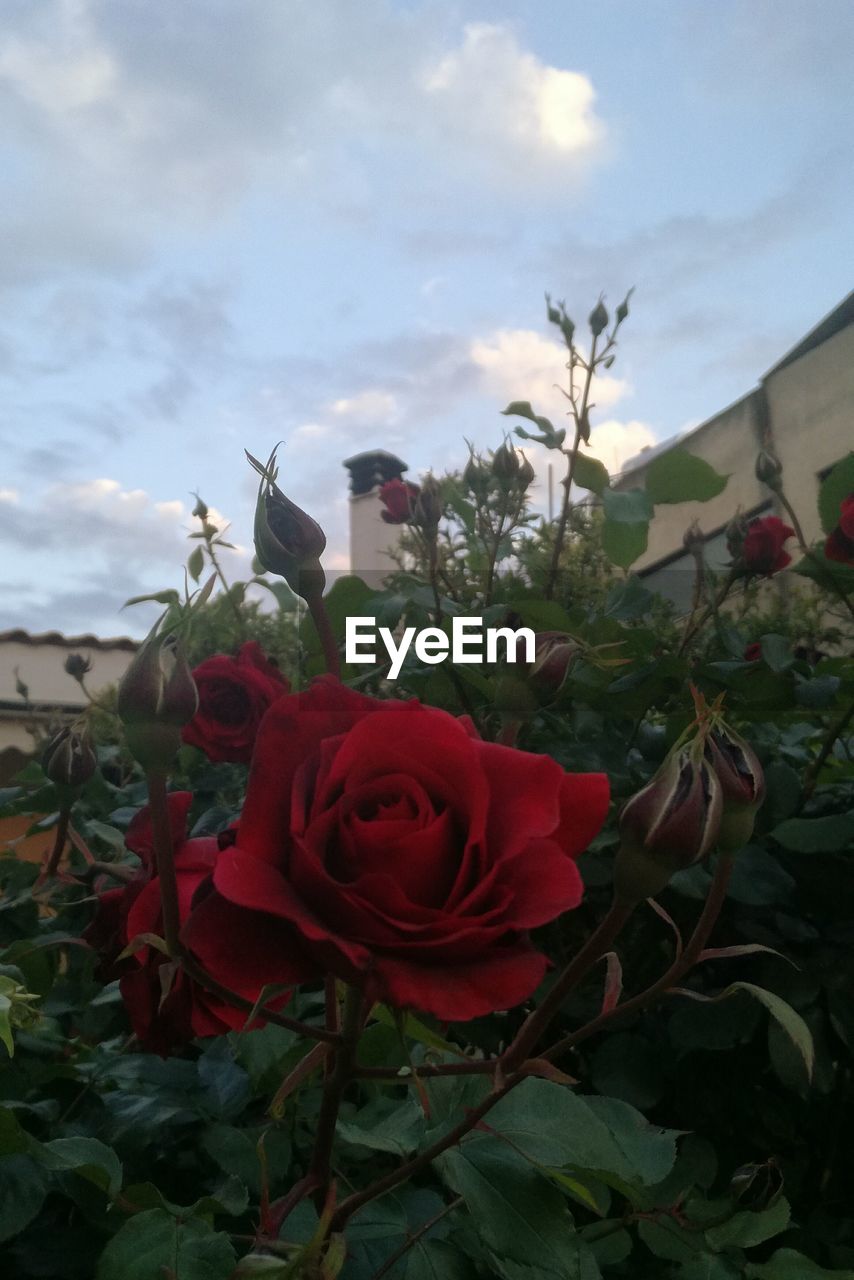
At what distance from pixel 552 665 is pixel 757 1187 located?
42cm

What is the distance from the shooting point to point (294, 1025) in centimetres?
42

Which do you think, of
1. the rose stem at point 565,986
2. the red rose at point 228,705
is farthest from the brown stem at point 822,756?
the rose stem at point 565,986

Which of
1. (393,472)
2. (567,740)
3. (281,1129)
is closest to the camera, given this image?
(281,1129)

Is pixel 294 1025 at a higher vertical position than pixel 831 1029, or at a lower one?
higher

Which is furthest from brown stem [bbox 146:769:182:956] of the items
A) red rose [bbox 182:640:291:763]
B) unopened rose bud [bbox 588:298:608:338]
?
unopened rose bud [bbox 588:298:608:338]

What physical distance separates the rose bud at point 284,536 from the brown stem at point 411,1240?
314 millimetres

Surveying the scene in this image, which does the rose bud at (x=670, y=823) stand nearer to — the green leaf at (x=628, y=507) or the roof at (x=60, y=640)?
the green leaf at (x=628, y=507)

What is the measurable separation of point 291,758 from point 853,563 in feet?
3.32

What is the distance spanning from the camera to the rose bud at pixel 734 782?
440 millimetres

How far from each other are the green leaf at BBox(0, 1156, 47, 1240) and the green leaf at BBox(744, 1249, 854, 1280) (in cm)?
43

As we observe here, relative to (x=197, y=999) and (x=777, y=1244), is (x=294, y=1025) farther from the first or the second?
(x=777, y=1244)

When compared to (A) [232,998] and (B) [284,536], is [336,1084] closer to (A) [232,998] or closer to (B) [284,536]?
(A) [232,998]

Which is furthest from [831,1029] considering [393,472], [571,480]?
[393,472]

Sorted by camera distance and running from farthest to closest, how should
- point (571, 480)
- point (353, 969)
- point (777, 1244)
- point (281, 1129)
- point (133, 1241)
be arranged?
point (571, 480) → point (777, 1244) → point (281, 1129) → point (133, 1241) → point (353, 969)
